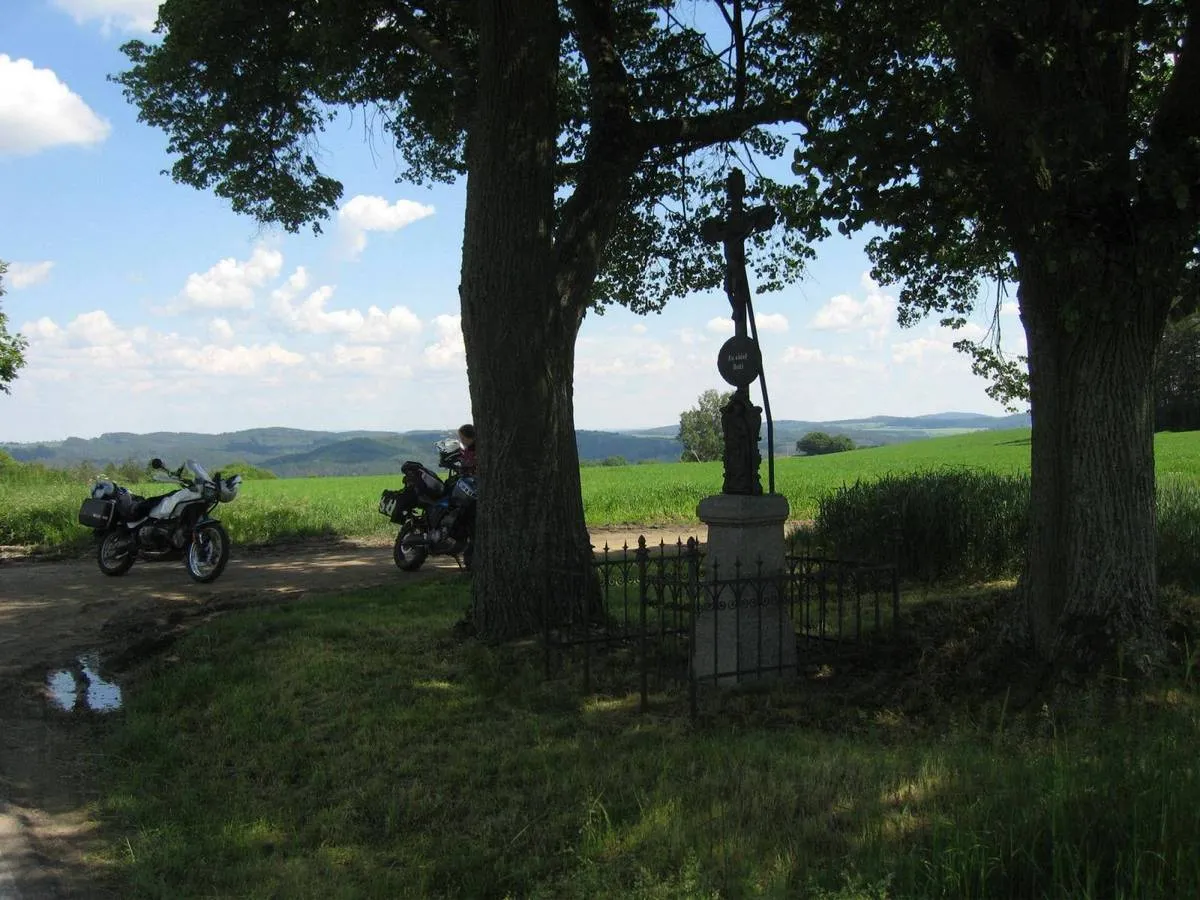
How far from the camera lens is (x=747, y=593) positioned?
678 cm

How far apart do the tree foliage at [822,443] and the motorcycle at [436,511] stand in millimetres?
83123

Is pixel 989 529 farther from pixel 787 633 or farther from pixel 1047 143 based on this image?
pixel 1047 143

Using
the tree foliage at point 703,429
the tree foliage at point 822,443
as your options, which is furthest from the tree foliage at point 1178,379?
the tree foliage at point 703,429

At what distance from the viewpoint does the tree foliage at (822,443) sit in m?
93.9

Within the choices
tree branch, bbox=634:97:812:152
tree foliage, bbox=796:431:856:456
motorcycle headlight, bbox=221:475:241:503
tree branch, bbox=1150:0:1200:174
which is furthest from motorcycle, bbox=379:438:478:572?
tree foliage, bbox=796:431:856:456

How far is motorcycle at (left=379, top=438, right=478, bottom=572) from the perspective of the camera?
12117mm

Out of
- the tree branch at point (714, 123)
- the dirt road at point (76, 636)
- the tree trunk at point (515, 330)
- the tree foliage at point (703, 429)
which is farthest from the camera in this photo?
the tree foliage at point (703, 429)

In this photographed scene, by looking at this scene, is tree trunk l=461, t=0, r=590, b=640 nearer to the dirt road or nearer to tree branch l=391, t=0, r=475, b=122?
tree branch l=391, t=0, r=475, b=122

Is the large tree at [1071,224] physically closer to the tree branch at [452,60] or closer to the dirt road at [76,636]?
the tree branch at [452,60]

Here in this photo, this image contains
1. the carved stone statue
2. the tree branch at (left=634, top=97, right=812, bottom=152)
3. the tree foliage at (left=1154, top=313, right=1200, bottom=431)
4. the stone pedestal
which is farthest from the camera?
the tree foliage at (left=1154, top=313, right=1200, bottom=431)

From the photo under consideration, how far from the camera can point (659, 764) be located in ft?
16.3

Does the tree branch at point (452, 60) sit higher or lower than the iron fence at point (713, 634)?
higher

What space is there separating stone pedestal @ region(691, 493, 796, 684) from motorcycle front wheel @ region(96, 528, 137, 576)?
8.94 meters

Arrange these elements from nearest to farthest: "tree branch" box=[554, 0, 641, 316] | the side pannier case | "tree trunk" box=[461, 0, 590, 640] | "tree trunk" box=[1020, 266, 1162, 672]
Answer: "tree trunk" box=[1020, 266, 1162, 672] < "tree trunk" box=[461, 0, 590, 640] < "tree branch" box=[554, 0, 641, 316] < the side pannier case
